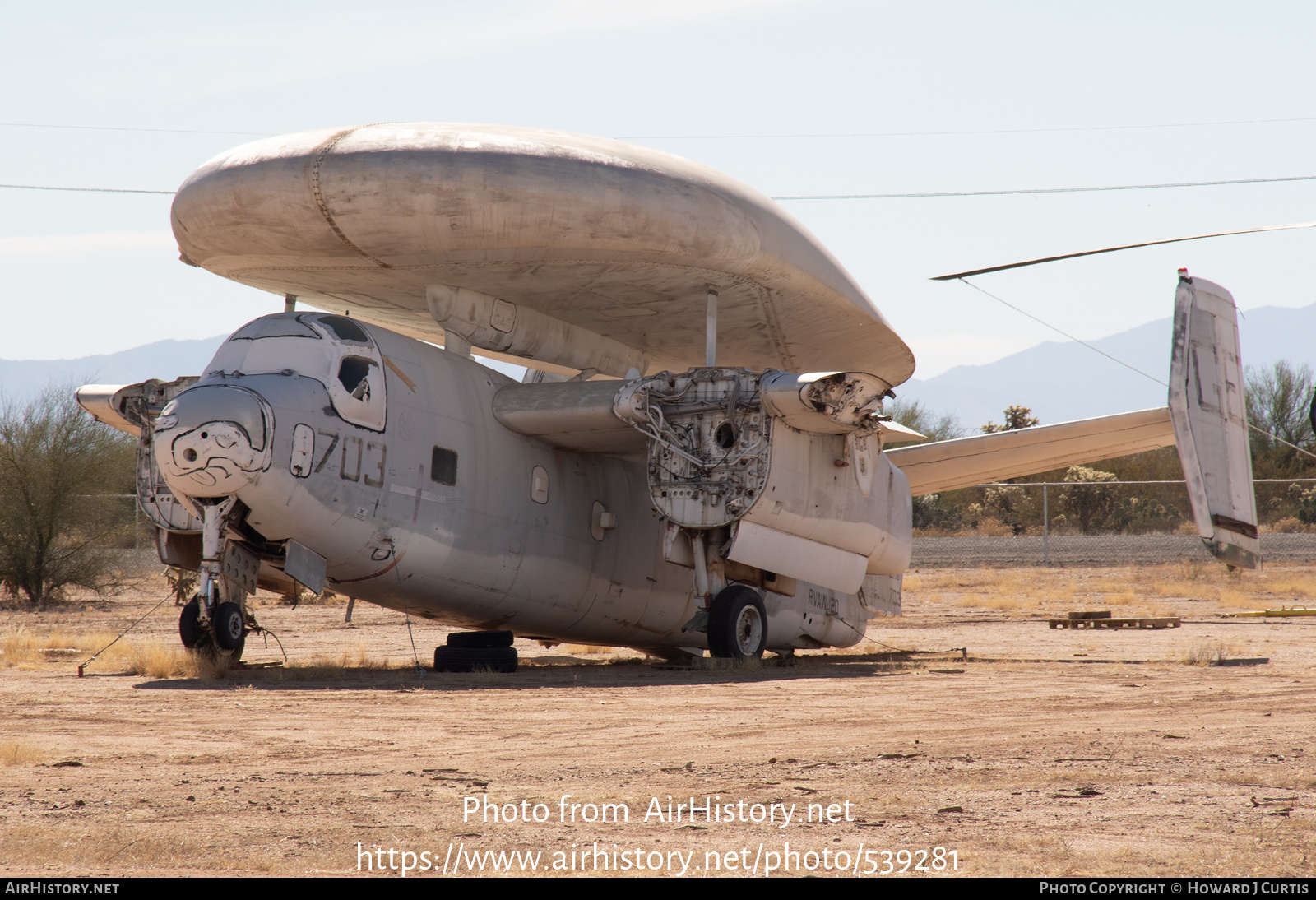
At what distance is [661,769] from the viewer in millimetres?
7301

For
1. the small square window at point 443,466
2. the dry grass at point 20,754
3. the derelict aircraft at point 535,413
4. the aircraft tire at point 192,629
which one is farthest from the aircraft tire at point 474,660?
the dry grass at point 20,754

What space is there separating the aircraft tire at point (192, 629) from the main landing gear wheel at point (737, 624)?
537cm

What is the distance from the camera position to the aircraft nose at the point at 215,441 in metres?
12.2

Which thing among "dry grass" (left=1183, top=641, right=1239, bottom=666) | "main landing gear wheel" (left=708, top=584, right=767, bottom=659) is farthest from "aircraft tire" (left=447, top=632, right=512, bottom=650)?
"dry grass" (left=1183, top=641, right=1239, bottom=666)

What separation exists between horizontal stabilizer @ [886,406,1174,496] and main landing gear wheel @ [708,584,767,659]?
482 centimetres

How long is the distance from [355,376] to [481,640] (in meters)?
3.50

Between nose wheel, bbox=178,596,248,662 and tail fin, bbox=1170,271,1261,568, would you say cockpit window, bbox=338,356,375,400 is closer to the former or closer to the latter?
nose wheel, bbox=178,596,248,662

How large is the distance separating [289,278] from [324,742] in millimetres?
8751

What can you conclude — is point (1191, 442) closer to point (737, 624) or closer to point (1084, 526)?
point (737, 624)

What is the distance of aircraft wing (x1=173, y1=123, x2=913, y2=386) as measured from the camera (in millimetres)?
13305

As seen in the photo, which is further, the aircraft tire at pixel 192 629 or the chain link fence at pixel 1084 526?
the chain link fence at pixel 1084 526

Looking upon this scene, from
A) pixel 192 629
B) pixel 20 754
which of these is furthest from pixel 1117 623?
pixel 20 754

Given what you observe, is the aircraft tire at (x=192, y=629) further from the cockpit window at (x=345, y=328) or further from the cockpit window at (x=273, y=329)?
the cockpit window at (x=345, y=328)
